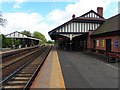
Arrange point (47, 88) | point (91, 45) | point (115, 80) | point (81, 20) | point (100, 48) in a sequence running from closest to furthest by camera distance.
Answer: point (47, 88)
point (115, 80)
point (100, 48)
point (91, 45)
point (81, 20)

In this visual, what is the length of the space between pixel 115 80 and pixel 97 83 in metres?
1.29

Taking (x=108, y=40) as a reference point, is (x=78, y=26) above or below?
above

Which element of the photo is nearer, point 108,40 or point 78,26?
point 108,40

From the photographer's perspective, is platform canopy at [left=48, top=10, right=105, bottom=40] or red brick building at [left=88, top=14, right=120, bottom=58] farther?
platform canopy at [left=48, top=10, right=105, bottom=40]

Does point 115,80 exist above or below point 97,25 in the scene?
below

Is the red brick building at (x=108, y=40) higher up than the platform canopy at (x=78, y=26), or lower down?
lower down

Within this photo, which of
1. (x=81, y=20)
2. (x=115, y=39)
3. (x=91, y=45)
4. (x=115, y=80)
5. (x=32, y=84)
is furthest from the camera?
(x=81, y=20)

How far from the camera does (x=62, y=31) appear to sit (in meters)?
38.7

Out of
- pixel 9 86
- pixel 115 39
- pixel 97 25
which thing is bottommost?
pixel 9 86

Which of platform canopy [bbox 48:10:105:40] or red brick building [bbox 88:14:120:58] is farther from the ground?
platform canopy [bbox 48:10:105:40]

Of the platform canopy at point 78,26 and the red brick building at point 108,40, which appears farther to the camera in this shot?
the platform canopy at point 78,26

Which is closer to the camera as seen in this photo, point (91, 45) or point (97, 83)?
point (97, 83)

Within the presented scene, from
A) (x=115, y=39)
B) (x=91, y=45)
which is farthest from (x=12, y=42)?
(x=115, y=39)

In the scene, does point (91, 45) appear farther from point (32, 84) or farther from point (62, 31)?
point (32, 84)
